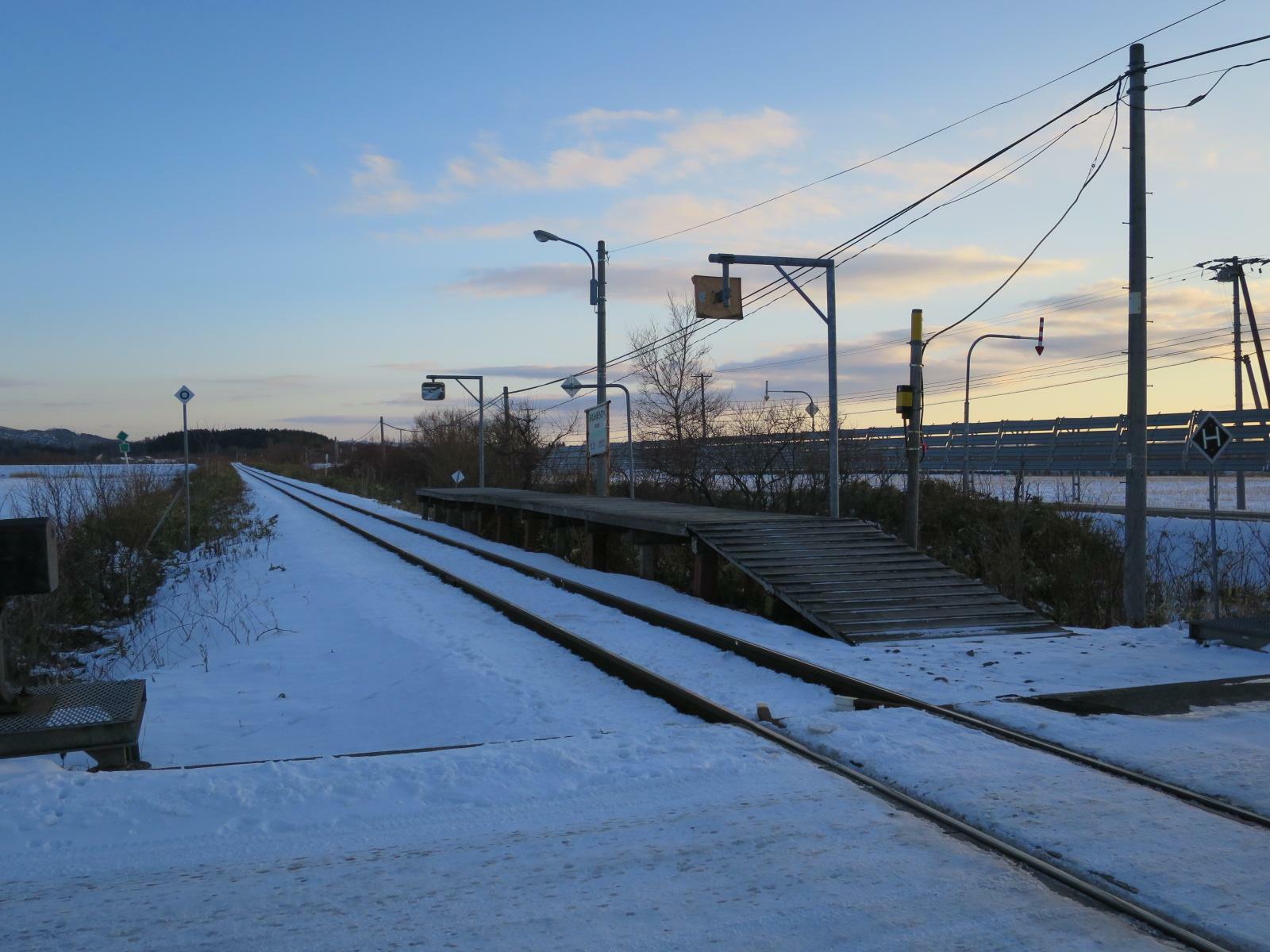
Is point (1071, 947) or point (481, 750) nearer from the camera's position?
point (1071, 947)

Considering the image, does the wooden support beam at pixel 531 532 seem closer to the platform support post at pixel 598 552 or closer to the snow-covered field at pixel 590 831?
the platform support post at pixel 598 552

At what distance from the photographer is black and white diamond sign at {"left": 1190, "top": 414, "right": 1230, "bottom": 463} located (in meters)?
12.8

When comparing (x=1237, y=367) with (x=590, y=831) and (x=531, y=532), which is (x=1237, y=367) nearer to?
(x=531, y=532)

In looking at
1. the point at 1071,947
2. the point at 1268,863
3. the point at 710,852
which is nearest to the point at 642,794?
the point at 710,852

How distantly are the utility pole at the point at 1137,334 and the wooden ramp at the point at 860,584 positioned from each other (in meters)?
2.74

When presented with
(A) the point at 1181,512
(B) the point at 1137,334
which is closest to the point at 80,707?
(B) the point at 1137,334

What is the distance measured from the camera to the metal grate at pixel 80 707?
576 centimetres

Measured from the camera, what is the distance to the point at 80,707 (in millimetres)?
6137

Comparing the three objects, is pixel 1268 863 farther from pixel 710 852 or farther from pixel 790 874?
pixel 710 852

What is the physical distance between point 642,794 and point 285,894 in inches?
75.7

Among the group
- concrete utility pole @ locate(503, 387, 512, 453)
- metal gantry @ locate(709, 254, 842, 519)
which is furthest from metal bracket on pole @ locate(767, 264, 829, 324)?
concrete utility pole @ locate(503, 387, 512, 453)

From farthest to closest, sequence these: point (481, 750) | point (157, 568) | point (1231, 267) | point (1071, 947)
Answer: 1. point (1231, 267)
2. point (157, 568)
3. point (481, 750)
4. point (1071, 947)

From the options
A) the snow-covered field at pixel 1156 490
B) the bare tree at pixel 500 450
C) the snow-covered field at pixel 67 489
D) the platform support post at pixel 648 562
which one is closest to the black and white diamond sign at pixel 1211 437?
the platform support post at pixel 648 562

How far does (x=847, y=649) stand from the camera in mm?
9758
